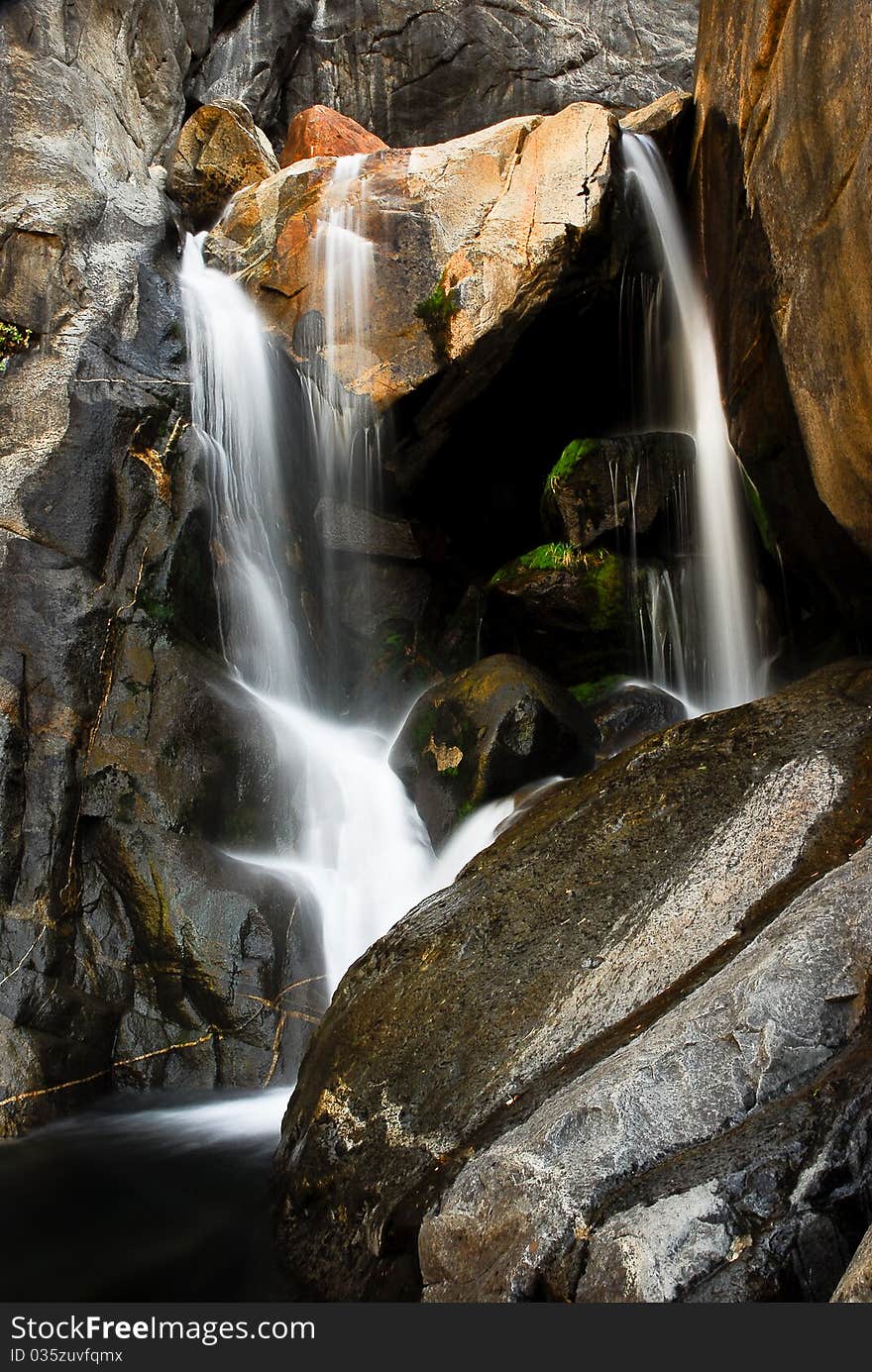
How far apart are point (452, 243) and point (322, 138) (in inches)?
225

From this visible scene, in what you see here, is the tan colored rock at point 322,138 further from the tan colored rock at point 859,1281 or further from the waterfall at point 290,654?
the tan colored rock at point 859,1281

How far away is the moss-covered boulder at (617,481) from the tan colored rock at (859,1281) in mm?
8410

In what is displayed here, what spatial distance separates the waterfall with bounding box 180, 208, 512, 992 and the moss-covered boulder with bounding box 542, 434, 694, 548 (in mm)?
2410

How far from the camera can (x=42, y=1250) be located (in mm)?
4285

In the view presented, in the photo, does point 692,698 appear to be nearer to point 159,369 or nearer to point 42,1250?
point 159,369

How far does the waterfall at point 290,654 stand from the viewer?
7570mm

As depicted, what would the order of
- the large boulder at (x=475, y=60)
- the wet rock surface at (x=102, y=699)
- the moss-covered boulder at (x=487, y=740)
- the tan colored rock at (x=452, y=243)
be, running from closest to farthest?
the wet rock surface at (x=102, y=699)
the moss-covered boulder at (x=487, y=740)
the tan colored rock at (x=452, y=243)
the large boulder at (x=475, y=60)

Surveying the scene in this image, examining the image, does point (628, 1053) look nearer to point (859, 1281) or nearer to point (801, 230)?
point (859, 1281)

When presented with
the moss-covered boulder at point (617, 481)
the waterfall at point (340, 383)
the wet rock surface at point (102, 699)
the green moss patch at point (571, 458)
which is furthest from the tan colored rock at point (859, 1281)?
the green moss patch at point (571, 458)

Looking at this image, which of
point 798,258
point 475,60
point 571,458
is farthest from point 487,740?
point 475,60

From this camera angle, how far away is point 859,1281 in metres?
2.38

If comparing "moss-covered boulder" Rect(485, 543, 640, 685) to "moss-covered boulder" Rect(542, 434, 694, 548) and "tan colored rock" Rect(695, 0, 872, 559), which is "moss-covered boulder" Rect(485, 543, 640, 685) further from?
"tan colored rock" Rect(695, 0, 872, 559)

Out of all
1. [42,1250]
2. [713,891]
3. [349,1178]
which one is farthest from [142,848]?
[713,891]

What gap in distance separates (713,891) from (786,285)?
391 cm
